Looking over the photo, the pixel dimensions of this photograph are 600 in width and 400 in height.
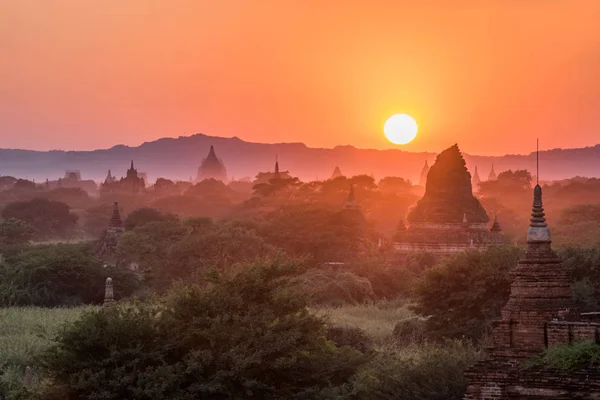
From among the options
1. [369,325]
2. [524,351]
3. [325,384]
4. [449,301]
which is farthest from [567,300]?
[369,325]

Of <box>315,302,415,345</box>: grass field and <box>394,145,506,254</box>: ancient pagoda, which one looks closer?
<box>315,302,415,345</box>: grass field

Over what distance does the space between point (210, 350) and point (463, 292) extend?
515 inches

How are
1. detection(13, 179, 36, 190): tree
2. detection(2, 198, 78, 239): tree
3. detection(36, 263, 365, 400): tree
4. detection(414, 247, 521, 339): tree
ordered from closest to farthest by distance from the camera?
detection(36, 263, 365, 400): tree
detection(414, 247, 521, 339): tree
detection(2, 198, 78, 239): tree
detection(13, 179, 36, 190): tree

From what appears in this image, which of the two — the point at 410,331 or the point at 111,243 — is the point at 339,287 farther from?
the point at 111,243

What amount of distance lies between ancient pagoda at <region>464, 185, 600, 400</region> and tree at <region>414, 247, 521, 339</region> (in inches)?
530

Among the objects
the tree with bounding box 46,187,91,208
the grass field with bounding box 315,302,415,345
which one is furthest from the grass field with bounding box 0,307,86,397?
the tree with bounding box 46,187,91,208

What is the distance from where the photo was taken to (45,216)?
109 meters

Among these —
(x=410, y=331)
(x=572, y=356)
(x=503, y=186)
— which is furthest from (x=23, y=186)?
(x=572, y=356)

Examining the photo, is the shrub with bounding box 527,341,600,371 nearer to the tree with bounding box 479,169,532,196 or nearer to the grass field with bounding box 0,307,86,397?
the grass field with bounding box 0,307,86,397

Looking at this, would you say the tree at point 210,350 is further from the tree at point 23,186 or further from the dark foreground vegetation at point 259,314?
the tree at point 23,186

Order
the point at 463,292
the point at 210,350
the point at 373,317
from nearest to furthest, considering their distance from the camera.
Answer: the point at 210,350
the point at 463,292
the point at 373,317

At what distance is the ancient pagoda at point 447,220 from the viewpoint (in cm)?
5581

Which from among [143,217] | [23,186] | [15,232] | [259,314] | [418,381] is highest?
[23,186]

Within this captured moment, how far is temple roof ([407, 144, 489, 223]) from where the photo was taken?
188ft
